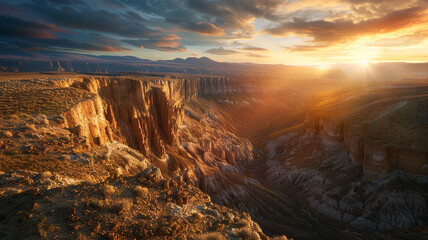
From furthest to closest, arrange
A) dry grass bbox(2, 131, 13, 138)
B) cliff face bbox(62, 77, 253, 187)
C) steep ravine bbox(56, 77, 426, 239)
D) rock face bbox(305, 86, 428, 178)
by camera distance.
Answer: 1. rock face bbox(305, 86, 428, 178)
2. steep ravine bbox(56, 77, 426, 239)
3. cliff face bbox(62, 77, 253, 187)
4. dry grass bbox(2, 131, 13, 138)

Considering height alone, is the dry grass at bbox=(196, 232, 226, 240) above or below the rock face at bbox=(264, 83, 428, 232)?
above

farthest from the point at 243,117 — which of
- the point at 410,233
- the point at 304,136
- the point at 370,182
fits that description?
the point at 410,233

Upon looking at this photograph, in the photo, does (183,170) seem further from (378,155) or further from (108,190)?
(378,155)

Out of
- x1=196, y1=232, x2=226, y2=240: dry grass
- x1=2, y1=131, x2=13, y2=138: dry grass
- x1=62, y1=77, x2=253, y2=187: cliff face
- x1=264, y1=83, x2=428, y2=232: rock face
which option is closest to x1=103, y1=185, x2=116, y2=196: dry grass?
Result: x1=196, y1=232, x2=226, y2=240: dry grass

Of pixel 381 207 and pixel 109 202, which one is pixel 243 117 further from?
pixel 109 202

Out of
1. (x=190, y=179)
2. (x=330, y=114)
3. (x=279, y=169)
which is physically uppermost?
(x=330, y=114)

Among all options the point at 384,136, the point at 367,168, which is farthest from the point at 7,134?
the point at 384,136

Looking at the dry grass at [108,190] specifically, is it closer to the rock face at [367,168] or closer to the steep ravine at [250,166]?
the steep ravine at [250,166]

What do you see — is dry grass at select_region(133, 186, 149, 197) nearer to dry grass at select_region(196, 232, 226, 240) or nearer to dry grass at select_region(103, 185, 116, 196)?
dry grass at select_region(103, 185, 116, 196)
